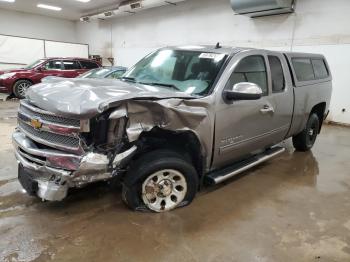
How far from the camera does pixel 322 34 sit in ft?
28.0

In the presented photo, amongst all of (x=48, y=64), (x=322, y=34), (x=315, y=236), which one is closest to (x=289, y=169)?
(x=315, y=236)

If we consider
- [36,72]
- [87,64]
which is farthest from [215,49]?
[87,64]

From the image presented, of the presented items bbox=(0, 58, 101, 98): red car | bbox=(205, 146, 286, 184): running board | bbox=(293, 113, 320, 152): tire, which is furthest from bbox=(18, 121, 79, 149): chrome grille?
bbox=(0, 58, 101, 98): red car

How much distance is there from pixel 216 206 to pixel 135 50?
12771 mm

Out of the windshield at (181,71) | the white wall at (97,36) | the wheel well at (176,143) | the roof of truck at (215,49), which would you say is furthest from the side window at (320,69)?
the white wall at (97,36)

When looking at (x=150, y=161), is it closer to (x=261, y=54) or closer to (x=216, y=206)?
(x=216, y=206)

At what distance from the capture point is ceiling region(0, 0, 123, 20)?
13906 mm

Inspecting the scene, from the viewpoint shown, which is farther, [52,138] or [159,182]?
[159,182]

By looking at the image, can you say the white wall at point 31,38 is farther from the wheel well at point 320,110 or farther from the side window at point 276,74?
the side window at point 276,74

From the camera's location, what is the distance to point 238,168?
3.60 metres

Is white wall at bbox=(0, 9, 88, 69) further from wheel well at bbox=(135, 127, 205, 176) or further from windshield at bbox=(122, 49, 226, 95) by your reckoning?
wheel well at bbox=(135, 127, 205, 176)

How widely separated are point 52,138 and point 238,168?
6.87 feet

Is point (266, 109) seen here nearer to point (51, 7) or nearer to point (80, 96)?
point (80, 96)

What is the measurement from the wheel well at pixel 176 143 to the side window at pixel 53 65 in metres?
9.98
